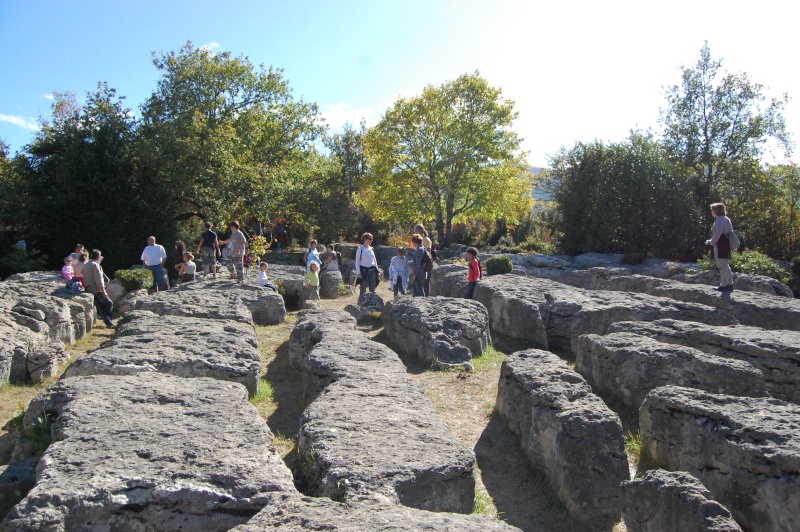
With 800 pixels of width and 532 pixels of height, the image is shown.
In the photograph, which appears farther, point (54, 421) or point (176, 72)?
point (176, 72)

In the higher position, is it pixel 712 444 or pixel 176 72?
pixel 176 72

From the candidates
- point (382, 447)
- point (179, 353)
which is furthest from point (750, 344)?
point (179, 353)

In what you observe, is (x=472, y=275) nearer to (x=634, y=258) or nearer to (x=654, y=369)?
(x=654, y=369)

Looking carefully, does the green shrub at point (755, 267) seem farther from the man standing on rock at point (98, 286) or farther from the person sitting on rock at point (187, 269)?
the man standing on rock at point (98, 286)

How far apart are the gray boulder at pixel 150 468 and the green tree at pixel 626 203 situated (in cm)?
2405

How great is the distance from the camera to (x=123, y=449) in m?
4.34

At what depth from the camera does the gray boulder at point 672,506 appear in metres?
3.98

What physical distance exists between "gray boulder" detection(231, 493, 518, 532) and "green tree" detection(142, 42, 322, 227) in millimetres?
21114

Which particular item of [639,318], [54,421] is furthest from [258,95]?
[54,421]

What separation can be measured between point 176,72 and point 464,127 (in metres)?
15.5

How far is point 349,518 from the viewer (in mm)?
3650

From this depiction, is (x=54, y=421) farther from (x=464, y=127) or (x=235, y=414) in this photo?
(x=464, y=127)

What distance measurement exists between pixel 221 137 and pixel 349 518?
23098mm

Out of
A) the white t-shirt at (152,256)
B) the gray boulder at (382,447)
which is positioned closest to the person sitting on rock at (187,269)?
the white t-shirt at (152,256)
